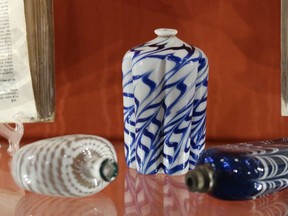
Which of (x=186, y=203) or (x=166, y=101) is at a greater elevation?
(x=166, y=101)

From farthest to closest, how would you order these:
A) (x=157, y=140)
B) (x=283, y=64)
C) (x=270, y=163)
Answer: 1. (x=283, y=64)
2. (x=157, y=140)
3. (x=270, y=163)

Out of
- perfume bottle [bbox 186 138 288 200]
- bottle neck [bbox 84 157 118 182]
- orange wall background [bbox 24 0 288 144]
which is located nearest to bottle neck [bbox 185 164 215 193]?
perfume bottle [bbox 186 138 288 200]

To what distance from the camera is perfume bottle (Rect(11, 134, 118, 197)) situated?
56cm

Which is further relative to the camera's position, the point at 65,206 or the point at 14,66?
the point at 14,66

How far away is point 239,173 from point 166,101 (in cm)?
17

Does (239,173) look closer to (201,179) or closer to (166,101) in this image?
(201,179)

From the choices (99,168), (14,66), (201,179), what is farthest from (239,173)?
(14,66)

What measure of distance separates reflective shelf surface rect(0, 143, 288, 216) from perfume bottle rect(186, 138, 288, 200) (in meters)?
0.02

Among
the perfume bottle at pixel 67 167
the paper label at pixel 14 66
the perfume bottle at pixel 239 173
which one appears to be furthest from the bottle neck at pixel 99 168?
the paper label at pixel 14 66

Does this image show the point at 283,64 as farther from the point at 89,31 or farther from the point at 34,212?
the point at 34,212

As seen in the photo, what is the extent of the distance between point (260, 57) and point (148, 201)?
0.38 metres

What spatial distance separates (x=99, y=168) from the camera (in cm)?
56

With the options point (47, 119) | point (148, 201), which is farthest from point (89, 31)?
point (148, 201)

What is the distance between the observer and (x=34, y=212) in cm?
57
